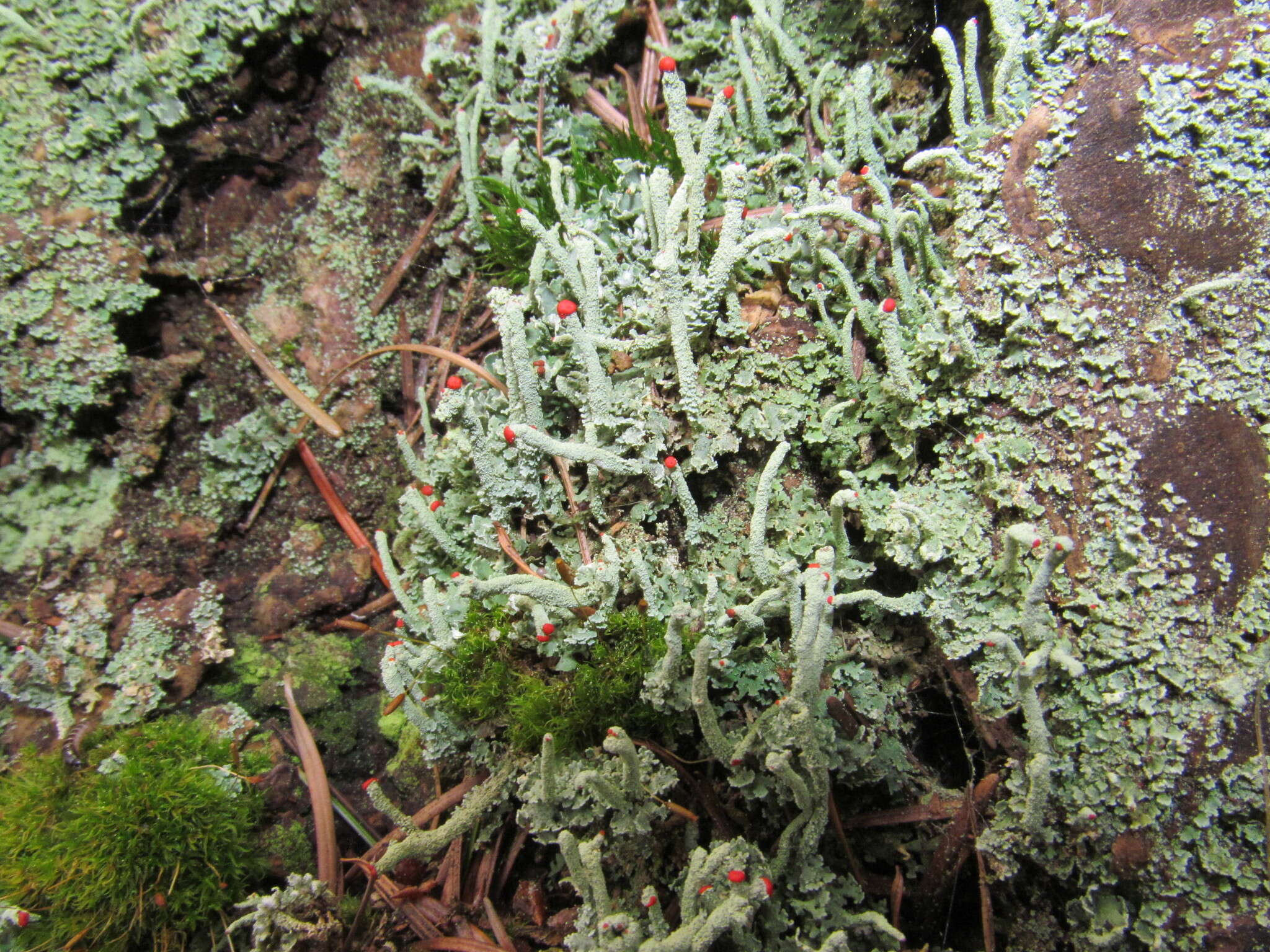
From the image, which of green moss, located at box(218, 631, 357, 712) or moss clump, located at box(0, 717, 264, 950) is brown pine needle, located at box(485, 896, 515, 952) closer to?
moss clump, located at box(0, 717, 264, 950)

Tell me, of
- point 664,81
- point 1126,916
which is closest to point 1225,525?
point 1126,916

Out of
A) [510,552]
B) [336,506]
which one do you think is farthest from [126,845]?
[510,552]

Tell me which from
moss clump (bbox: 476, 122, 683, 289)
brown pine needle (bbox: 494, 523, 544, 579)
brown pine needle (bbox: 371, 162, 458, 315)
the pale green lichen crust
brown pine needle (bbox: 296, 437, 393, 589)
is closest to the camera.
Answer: the pale green lichen crust

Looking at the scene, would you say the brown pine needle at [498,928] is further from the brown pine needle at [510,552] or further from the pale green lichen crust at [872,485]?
the brown pine needle at [510,552]

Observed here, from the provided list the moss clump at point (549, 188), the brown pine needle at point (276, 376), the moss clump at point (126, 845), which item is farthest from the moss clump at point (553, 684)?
the moss clump at point (549, 188)

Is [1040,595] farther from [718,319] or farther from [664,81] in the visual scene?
[664,81]

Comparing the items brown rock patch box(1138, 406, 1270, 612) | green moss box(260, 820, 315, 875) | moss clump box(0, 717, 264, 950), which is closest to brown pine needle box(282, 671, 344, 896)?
green moss box(260, 820, 315, 875)

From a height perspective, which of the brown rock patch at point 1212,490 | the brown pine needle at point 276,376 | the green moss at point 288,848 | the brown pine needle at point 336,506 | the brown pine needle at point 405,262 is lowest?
the green moss at point 288,848
